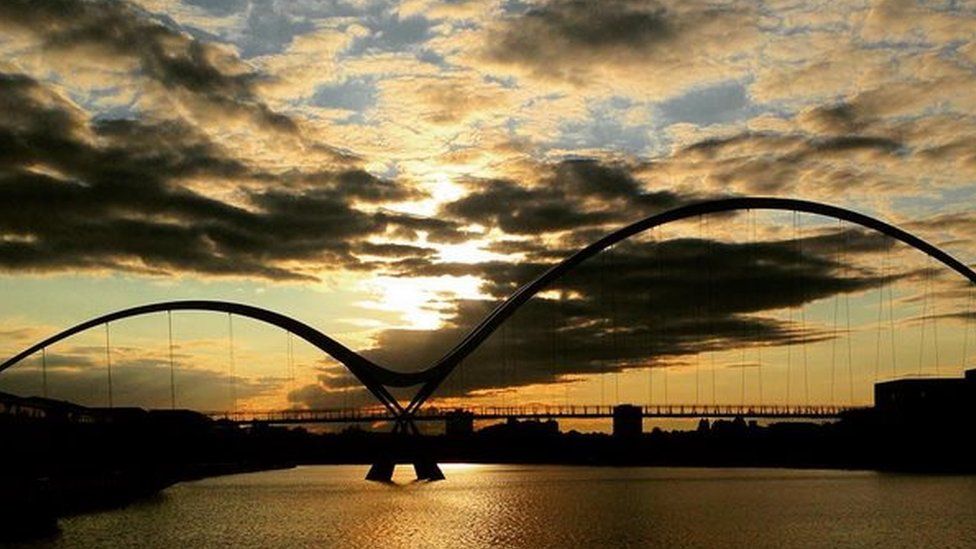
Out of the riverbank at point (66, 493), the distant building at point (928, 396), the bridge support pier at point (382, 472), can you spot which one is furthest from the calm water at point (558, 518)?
the distant building at point (928, 396)

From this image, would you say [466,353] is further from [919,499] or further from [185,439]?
[185,439]

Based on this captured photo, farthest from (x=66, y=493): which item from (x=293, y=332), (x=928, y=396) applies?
(x=928, y=396)

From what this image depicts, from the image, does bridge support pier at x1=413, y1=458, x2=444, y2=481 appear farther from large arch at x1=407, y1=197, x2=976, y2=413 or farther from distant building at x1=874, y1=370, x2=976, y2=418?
distant building at x1=874, y1=370, x2=976, y2=418

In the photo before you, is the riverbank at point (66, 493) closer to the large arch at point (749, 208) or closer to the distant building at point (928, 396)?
the large arch at point (749, 208)

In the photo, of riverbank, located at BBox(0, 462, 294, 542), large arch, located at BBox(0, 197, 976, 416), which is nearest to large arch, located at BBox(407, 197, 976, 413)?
large arch, located at BBox(0, 197, 976, 416)

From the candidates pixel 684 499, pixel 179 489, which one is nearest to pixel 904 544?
pixel 684 499

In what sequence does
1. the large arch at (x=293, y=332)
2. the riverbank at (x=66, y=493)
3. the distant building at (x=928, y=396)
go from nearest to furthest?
the riverbank at (x=66, y=493) → the large arch at (x=293, y=332) → the distant building at (x=928, y=396)

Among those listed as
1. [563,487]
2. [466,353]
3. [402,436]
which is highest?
[466,353]

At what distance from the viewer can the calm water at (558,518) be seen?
6600 centimetres

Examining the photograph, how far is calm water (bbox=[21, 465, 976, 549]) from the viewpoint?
217 feet

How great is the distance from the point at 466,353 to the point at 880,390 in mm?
89382

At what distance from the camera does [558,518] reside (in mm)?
84062

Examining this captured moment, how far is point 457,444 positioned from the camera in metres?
132

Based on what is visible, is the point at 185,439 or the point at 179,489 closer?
the point at 179,489
